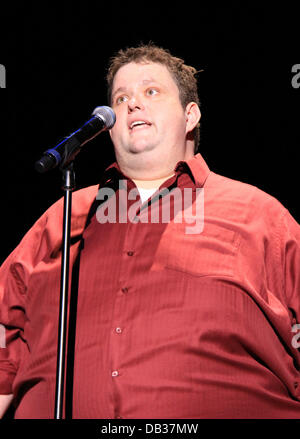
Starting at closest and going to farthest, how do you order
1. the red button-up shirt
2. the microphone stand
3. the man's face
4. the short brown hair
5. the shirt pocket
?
the microphone stand
the red button-up shirt
the shirt pocket
the man's face
the short brown hair

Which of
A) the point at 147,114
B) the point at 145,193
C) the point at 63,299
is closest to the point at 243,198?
the point at 145,193

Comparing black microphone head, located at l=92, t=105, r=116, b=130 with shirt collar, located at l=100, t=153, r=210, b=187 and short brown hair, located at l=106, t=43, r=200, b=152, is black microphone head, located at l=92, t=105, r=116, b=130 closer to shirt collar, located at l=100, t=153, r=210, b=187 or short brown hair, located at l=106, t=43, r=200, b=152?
shirt collar, located at l=100, t=153, r=210, b=187

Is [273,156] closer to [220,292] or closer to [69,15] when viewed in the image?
[220,292]

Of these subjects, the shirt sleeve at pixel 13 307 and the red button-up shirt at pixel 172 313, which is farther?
the shirt sleeve at pixel 13 307

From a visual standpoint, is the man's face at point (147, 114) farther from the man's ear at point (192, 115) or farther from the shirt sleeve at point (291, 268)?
the shirt sleeve at point (291, 268)

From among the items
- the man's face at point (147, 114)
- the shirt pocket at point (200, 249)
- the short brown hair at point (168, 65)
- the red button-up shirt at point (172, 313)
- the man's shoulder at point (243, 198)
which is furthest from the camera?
the short brown hair at point (168, 65)

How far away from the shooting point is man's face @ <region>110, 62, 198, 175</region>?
204cm

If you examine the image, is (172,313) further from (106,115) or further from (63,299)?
(106,115)

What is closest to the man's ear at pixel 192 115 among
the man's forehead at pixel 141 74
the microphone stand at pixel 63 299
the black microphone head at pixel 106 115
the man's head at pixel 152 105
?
the man's head at pixel 152 105

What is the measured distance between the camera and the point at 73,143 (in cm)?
143

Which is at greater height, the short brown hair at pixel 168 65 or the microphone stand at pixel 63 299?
the short brown hair at pixel 168 65

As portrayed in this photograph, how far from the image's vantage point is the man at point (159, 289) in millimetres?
1537

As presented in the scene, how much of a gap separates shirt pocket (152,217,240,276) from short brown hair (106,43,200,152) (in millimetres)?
633

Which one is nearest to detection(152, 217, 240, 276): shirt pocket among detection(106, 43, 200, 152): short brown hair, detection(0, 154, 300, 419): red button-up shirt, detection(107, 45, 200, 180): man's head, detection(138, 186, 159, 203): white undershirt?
detection(0, 154, 300, 419): red button-up shirt
